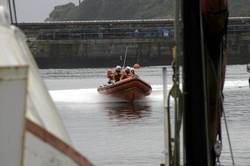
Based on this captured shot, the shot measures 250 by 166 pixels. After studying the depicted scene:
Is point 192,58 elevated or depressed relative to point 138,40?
elevated

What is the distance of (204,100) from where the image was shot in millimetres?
6051

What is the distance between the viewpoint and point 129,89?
1390 inches

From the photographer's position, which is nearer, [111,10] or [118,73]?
[118,73]

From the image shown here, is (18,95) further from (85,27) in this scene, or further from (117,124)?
(85,27)

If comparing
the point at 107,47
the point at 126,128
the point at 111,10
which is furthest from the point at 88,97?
the point at 111,10

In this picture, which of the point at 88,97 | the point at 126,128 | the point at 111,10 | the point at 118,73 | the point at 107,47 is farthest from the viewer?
the point at 111,10

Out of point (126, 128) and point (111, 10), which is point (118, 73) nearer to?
point (126, 128)

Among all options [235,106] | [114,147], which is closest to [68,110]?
[235,106]

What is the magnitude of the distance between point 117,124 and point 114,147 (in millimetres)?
7237

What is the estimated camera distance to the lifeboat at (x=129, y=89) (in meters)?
34.7

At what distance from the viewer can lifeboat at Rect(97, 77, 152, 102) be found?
114ft

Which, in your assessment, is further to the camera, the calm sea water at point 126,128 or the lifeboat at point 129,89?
the lifeboat at point 129,89

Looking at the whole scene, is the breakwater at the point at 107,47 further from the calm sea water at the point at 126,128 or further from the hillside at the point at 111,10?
the hillside at the point at 111,10

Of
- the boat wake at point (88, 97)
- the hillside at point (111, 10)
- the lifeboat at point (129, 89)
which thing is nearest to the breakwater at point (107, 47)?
the boat wake at point (88, 97)
